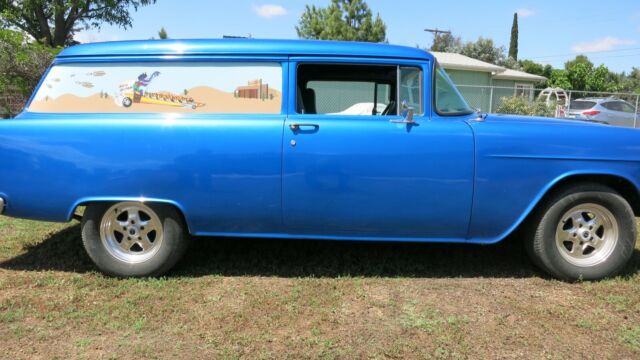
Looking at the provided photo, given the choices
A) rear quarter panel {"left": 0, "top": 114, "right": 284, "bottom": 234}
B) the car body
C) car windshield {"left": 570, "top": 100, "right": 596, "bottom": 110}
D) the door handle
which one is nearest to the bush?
the car body

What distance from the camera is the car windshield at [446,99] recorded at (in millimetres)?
3619

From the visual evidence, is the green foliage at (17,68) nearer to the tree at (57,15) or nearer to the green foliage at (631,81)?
the tree at (57,15)

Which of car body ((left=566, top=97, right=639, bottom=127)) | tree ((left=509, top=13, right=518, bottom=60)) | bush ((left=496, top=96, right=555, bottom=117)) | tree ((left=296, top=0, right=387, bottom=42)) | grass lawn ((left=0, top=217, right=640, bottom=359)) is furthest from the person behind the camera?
tree ((left=509, top=13, right=518, bottom=60))

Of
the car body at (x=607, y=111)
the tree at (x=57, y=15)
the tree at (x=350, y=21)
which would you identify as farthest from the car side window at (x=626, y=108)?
the tree at (x=57, y=15)

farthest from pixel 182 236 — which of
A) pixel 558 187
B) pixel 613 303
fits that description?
pixel 613 303

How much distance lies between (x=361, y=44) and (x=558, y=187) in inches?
73.6

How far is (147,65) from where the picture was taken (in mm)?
3650

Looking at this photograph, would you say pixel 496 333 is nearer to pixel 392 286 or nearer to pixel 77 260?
pixel 392 286

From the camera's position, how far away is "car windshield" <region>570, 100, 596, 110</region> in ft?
56.2

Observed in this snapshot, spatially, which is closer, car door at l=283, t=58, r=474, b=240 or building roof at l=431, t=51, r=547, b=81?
car door at l=283, t=58, r=474, b=240

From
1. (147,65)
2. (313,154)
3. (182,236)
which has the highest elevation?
(147,65)

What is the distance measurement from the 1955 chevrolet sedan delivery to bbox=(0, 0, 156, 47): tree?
21.5 m

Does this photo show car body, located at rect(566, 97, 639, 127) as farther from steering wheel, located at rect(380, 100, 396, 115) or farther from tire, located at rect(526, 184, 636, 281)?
steering wheel, located at rect(380, 100, 396, 115)

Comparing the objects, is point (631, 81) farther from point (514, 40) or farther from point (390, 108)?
point (390, 108)
